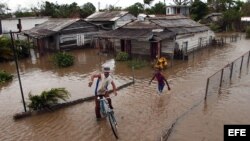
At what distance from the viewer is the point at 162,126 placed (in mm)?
9492

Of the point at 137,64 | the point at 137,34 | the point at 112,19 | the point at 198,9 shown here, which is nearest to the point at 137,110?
the point at 137,64

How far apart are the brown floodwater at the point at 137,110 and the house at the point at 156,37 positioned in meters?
3.66

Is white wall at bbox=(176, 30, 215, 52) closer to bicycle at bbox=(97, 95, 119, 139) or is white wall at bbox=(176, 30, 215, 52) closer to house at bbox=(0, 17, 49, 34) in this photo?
bicycle at bbox=(97, 95, 119, 139)

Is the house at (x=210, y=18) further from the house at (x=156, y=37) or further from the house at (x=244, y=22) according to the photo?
the house at (x=156, y=37)

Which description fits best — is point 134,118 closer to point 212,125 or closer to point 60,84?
point 212,125

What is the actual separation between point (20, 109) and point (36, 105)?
126cm

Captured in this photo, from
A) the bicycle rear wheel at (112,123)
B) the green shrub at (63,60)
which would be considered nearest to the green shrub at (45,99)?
the bicycle rear wheel at (112,123)

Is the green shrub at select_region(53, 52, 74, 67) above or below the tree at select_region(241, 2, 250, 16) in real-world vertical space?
below

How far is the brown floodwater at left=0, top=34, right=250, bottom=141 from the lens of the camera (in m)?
9.05

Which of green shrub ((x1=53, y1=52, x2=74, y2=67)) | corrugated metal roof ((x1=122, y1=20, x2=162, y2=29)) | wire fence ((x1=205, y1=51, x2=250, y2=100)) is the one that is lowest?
wire fence ((x1=205, y1=51, x2=250, y2=100))

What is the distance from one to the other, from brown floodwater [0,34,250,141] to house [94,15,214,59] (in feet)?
12.0

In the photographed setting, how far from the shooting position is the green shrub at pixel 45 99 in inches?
427

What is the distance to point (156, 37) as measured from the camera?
2069 centimetres

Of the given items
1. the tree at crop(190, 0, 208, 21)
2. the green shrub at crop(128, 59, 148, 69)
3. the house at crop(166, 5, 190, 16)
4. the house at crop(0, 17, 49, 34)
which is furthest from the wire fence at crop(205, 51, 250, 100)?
the tree at crop(190, 0, 208, 21)
